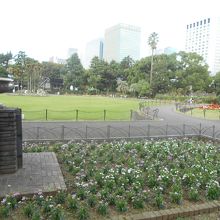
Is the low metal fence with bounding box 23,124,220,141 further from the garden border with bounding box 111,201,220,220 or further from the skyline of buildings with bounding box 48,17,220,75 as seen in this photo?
the skyline of buildings with bounding box 48,17,220,75

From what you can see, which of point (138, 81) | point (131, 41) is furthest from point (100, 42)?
point (138, 81)

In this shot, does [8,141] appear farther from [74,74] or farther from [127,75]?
[74,74]

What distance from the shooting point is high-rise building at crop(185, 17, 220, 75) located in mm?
96625

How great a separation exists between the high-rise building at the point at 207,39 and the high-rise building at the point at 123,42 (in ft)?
77.2

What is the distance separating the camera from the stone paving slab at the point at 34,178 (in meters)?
5.89

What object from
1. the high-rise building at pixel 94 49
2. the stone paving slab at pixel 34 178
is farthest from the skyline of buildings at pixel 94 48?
the stone paving slab at pixel 34 178

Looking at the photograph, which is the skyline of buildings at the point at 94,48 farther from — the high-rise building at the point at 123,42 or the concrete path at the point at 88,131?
the concrete path at the point at 88,131

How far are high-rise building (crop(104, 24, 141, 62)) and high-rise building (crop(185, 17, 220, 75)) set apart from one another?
23.5 metres

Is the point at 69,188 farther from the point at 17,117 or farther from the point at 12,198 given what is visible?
the point at 17,117

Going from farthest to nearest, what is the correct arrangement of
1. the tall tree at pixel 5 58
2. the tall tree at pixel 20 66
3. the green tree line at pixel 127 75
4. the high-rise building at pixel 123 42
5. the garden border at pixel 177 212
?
the high-rise building at pixel 123 42 → the tall tree at pixel 5 58 → the tall tree at pixel 20 66 → the green tree line at pixel 127 75 → the garden border at pixel 177 212

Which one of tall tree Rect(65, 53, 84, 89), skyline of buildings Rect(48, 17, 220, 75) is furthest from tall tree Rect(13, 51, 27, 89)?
skyline of buildings Rect(48, 17, 220, 75)

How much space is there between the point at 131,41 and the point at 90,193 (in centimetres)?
11946

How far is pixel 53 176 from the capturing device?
673 cm

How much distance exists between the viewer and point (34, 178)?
657 cm
